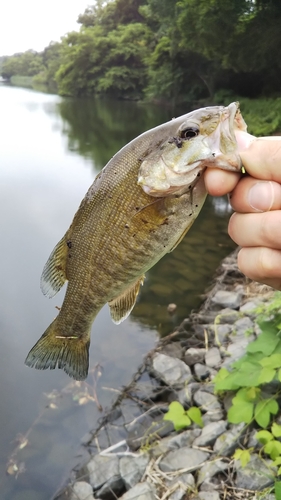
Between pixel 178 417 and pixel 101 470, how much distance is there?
90cm

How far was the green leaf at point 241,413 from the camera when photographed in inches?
126

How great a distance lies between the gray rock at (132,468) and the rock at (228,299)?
9.98ft

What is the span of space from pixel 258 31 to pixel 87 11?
55783 mm

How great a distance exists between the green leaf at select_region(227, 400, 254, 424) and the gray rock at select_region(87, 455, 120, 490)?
131 centimetres

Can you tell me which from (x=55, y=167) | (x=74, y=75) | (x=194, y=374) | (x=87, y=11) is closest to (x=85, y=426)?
(x=194, y=374)

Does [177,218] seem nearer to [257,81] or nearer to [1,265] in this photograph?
[1,265]

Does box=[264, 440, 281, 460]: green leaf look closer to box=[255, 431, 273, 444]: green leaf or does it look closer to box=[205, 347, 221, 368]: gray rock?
box=[255, 431, 273, 444]: green leaf

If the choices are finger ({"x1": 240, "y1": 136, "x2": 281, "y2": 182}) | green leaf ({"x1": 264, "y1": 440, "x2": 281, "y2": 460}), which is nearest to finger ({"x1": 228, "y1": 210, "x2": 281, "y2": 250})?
finger ({"x1": 240, "y1": 136, "x2": 281, "y2": 182})

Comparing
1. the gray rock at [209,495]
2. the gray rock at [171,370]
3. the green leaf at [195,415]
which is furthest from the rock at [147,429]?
the gray rock at [209,495]

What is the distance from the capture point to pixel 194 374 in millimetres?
4961

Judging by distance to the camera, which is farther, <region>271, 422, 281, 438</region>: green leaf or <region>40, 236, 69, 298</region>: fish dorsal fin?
<region>271, 422, 281, 438</region>: green leaf

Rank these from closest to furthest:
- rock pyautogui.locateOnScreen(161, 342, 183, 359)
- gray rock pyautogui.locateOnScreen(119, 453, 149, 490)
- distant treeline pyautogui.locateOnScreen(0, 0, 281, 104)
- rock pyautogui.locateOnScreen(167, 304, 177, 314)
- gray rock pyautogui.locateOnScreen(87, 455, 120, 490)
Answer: gray rock pyautogui.locateOnScreen(119, 453, 149, 490), gray rock pyautogui.locateOnScreen(87, 455, 120, 490), rock pyautogui.locateOnScreen(161, 342, 183, 359), rock pyautogui.locateOnScreen(167, 304, 177, 314), distant treeline pyautogui.locateOnScreen(0, 0, 281, 104)

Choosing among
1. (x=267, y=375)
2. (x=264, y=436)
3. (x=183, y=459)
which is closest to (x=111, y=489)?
(x=183, y=459)

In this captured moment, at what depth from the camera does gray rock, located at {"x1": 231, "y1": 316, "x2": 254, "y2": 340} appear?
5.39 metres
